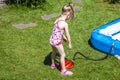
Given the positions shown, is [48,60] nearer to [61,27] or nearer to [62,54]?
[62,54]

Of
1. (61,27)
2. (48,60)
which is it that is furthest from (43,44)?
(61,27)

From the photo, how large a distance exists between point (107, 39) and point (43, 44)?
1.70 meters

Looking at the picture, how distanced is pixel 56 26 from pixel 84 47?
175 cm

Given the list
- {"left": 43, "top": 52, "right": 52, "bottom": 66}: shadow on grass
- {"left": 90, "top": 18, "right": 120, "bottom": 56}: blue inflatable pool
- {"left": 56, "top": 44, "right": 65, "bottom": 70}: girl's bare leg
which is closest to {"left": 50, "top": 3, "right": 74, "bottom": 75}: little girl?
{"left": 56, "top": 44, "right": 65, "bottom": 70}: girl's bare leg

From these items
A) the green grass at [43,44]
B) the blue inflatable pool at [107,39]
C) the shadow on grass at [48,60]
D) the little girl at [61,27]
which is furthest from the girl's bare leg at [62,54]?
the blue inflatable pool at [107,39]

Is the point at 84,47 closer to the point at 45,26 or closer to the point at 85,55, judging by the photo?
the point at 85,55

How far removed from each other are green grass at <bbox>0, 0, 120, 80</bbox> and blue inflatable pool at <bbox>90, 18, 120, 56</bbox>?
0.58 feet

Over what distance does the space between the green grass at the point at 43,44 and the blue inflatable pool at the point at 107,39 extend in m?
0.18

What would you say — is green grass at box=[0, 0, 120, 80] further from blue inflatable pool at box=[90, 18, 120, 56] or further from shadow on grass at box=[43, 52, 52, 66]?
blue inflatable pool at box=[90, 18, 120, 56]

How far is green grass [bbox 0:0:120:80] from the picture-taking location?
7352 mm

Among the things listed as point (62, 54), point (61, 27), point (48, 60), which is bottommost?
point (48, 60)

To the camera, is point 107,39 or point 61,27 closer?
point 61,27

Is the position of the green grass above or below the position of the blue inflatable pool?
below

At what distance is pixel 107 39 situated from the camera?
26.5 feet
